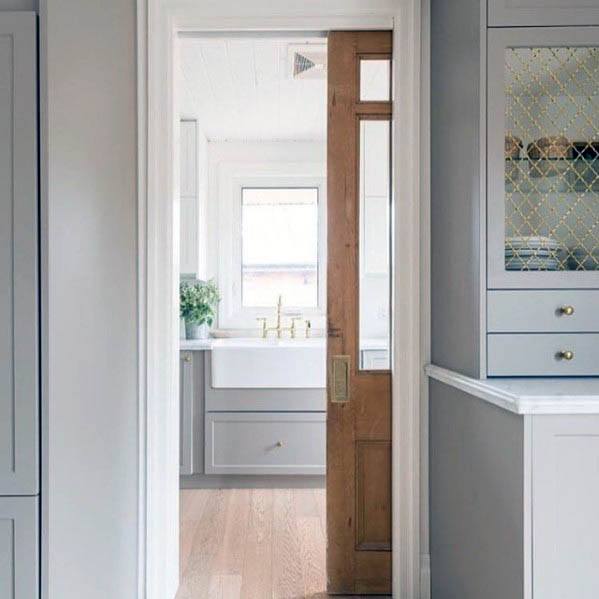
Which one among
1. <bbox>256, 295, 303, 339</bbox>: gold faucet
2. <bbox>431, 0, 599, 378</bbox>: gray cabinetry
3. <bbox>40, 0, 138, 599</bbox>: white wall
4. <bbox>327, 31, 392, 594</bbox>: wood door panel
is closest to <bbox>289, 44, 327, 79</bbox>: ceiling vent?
<bbox>327, 31, 392, 594</bbox>: wood door panel

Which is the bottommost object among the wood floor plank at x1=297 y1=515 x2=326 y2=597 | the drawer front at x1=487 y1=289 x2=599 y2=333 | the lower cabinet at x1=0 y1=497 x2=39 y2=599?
the wood floor plank at x1=297 y1=515 x2=326 y2=597

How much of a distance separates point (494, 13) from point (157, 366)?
1555mm

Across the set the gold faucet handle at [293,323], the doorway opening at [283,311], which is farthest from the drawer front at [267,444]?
the gold faucet handle at [293,323]

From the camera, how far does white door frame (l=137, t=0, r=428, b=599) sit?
194 cm

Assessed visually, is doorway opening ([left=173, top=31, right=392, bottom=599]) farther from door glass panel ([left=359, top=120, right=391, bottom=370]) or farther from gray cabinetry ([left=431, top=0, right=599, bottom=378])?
gray cabinetry ([left=431, top=0, right=599, bottom=378])

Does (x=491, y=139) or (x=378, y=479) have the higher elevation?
(x=491, y=139)

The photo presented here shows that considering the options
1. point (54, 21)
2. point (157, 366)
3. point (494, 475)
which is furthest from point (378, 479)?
point (54, 21)

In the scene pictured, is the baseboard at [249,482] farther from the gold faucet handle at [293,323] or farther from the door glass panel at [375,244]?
the door glass panel at [375,244]

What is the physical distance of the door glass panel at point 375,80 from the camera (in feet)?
6.73

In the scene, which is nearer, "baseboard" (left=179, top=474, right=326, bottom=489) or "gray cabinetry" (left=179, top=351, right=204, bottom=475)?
"gray cabinetry" (left=179, top=351, right=204, bottom=475)

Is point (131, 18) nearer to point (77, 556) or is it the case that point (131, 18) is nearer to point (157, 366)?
point (157, 366)

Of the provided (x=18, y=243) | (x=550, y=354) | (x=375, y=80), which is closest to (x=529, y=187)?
(x=550, y=354)

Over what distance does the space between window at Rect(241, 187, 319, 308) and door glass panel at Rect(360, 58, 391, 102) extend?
6.04 feet

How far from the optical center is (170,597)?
202 centimetres
